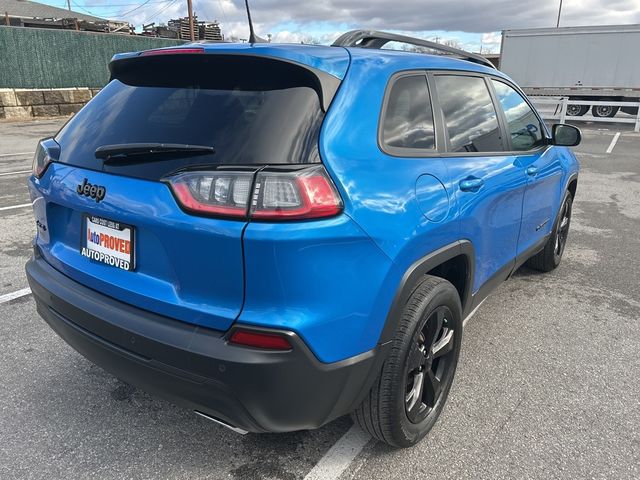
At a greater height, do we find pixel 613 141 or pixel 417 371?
pixel 417 371

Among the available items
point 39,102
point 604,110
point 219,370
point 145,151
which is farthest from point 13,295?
point 604,110

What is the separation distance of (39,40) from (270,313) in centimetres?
2038

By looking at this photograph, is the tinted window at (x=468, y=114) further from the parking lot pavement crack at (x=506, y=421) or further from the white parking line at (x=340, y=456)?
the white parking line at (x=340, y=456)

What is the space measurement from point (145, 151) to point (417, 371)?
5.03 feet

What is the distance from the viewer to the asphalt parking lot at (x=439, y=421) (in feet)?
7.45

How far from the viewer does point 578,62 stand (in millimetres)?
21328

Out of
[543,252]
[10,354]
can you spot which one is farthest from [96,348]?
[543,252]

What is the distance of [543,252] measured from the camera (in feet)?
14.8

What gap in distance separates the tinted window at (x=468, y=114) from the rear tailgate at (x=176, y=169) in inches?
36.7

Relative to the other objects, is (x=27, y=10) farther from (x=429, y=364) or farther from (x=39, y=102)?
(x=429, y=364)

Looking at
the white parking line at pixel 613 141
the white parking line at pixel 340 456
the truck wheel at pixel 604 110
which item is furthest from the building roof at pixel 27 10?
the white parking line at pixel 340 456

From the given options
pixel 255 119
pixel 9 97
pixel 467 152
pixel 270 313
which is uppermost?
pixel 255 119

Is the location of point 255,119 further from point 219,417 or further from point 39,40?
point 39,40

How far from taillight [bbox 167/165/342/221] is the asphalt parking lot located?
1.22 m
